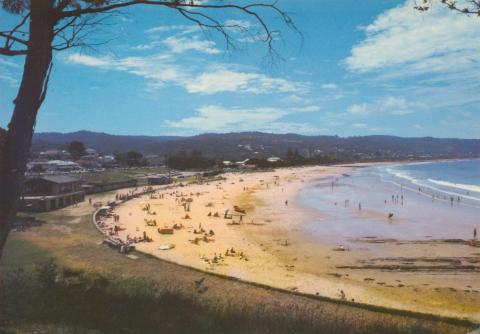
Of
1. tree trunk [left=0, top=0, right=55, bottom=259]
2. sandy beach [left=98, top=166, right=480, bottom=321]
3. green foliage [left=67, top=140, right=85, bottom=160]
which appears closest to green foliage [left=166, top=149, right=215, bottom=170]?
green foliage [left=67, top=140, right=85, bottom=160]

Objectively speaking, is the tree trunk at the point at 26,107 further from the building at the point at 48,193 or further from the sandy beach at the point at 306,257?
the building at the point at 48,193

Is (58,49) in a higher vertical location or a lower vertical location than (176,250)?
higher

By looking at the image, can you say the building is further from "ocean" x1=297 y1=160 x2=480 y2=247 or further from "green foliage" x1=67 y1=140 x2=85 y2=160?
"green foliage" x1=67 y1=140 x2=85 y2=160

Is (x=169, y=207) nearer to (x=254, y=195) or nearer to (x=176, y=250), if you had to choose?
(x=254, y=195)

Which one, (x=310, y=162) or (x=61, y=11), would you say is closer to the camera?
(x=61, y=11)

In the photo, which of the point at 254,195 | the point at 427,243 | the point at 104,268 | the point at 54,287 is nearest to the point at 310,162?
the point at 254,195

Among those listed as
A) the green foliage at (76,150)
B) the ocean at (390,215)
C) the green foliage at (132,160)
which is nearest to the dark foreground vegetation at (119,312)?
the ocean at (390,215)

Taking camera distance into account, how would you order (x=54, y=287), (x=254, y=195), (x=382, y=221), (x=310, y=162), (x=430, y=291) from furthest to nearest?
(x=310, y=162), (x=254, y=195), (x=382, y=221), (x=430, y=291), (x=54, y=287)

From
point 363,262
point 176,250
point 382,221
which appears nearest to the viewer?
point 363,262
